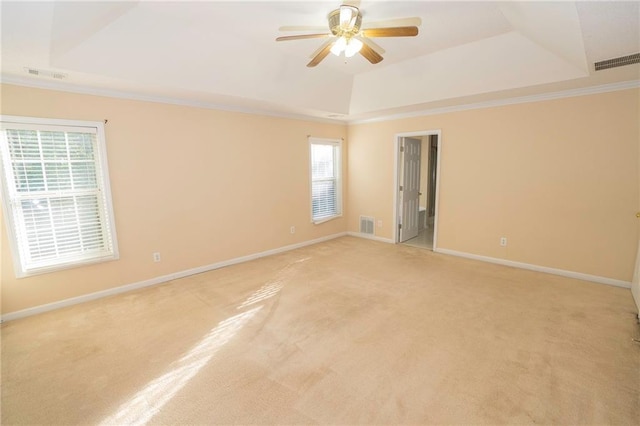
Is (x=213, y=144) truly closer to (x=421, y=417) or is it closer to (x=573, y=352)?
(x=421, y=417)

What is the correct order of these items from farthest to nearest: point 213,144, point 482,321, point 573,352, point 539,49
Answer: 1. point 213,144
2. point 539,49
3. point 482,321
4. point 573,352

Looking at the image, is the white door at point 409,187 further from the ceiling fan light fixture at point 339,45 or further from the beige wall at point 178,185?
the ceiling fan light fixture at point 339,45

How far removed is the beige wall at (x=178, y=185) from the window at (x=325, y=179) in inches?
14.7

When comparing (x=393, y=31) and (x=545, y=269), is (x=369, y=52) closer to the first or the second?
(x=393, y=31)

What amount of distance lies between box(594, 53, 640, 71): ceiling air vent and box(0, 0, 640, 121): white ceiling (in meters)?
0.09

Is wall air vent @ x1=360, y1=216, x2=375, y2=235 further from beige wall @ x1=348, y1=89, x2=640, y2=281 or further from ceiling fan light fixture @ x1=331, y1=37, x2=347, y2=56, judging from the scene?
ceiling fan light fixture @ x1=331, y1=37, x2=347, y2=56

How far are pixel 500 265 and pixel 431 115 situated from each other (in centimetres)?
256

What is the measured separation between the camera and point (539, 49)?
3.02 m

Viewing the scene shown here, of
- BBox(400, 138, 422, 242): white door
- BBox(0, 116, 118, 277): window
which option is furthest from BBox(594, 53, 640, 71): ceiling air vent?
BBox(0, 116, 118, 277): window

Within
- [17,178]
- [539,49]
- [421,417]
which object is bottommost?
[421,417]

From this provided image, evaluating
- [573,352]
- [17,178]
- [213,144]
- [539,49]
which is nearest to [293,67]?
[213,144]

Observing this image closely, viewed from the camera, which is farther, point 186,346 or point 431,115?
point 431,115

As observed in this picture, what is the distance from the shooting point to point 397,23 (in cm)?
213

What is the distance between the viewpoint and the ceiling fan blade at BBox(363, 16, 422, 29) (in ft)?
6.74
